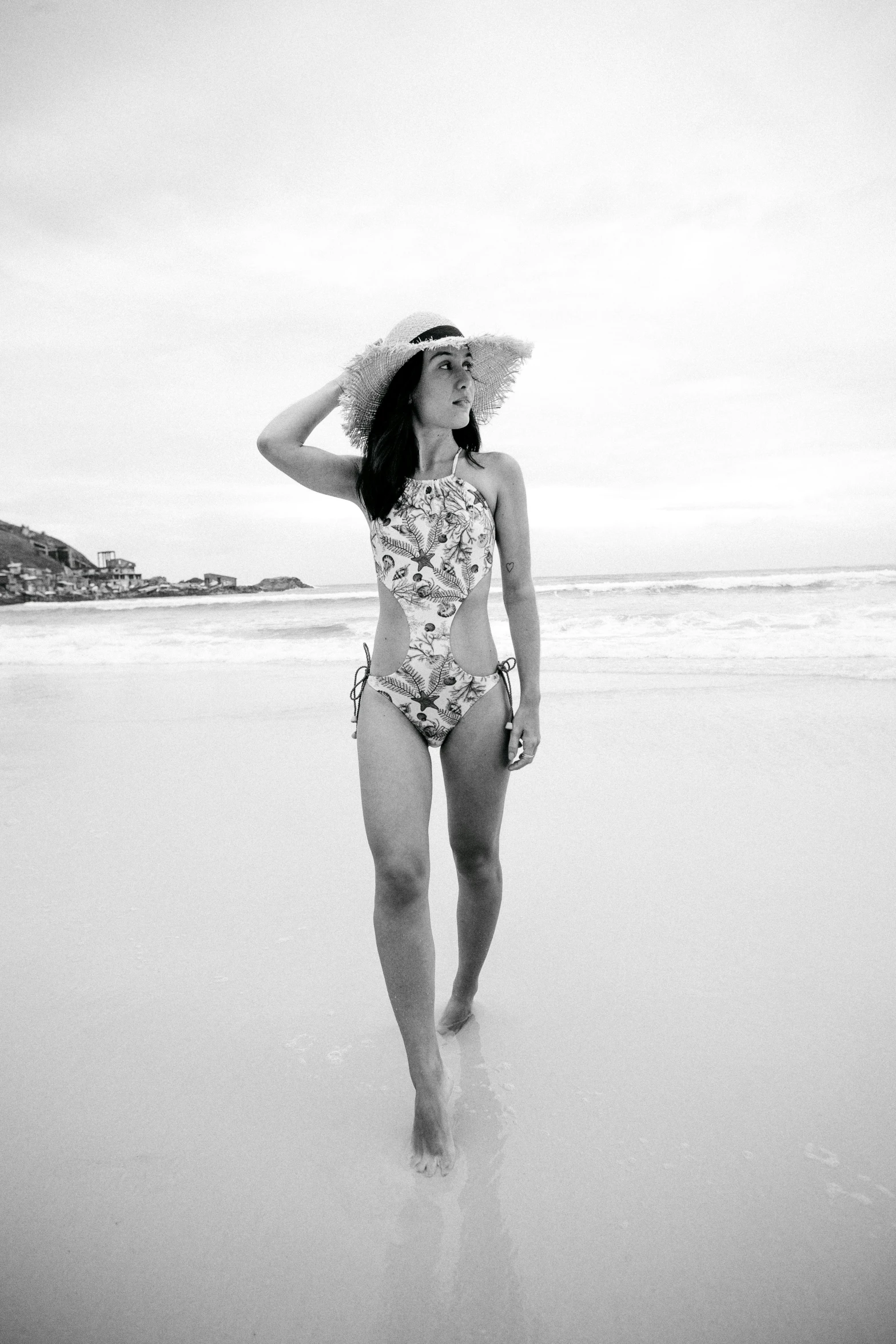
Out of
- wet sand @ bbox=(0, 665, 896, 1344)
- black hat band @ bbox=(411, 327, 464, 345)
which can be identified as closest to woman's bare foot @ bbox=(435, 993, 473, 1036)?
wet sand @ bbox=(0, 665, 896, 1344)

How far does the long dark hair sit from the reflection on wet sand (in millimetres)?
1815

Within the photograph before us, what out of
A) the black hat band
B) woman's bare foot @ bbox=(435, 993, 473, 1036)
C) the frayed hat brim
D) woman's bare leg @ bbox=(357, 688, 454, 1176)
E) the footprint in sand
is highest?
the black hat band

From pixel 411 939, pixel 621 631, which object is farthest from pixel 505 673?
pixel 621 631

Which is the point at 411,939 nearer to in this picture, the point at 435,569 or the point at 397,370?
the point at 435,569

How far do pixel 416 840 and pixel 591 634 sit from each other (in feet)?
40.1

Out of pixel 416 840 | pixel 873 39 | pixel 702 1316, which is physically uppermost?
pixel 873 39

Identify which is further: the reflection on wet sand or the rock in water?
the rock in water

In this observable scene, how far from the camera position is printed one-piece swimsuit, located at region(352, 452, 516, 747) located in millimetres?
2174

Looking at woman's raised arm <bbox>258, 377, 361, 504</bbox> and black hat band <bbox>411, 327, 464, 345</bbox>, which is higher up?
black hat band <bbox>411, 327, 464, 345</bbox>

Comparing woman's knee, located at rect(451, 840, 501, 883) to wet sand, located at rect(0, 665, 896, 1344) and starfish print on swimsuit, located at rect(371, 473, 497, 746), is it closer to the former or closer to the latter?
starfish print on swimsuit, located at rect(371, 473, 497, 746)

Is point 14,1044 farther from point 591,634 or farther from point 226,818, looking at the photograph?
point 591,634

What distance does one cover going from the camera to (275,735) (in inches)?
255

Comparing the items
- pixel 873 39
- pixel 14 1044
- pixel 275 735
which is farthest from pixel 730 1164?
pixel 873 39

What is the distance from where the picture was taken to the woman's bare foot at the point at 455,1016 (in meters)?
2.52
